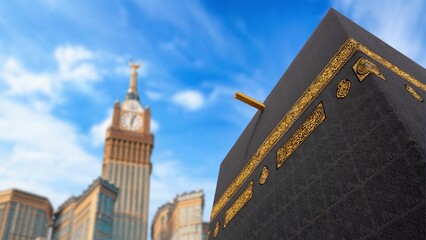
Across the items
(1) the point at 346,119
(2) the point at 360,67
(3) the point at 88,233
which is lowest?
(1) the point at 346,119

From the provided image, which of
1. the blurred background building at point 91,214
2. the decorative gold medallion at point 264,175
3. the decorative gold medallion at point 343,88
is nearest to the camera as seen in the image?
the decorative gold medallion at point 343,88

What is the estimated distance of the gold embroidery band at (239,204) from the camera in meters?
5.86

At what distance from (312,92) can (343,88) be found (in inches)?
27.9

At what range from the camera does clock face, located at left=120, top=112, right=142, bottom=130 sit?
141ft

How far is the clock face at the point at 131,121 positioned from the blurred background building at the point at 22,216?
1174 cm

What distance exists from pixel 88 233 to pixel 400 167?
1144 inches

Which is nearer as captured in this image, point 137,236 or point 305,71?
point 305,71

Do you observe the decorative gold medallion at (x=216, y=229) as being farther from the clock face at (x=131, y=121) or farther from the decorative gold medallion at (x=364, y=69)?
the clock face at (x=131, y=121)

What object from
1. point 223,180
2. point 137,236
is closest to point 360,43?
point 223,180

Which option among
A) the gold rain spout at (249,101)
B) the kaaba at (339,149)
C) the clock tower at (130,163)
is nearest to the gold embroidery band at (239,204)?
the kaaba at (339,149)

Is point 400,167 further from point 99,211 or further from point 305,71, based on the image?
point 99,211

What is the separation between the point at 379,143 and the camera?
10.5 ft

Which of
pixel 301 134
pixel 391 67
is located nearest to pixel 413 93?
pixel 391 67

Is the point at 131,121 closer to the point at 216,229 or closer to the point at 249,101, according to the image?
the point at 216,229
